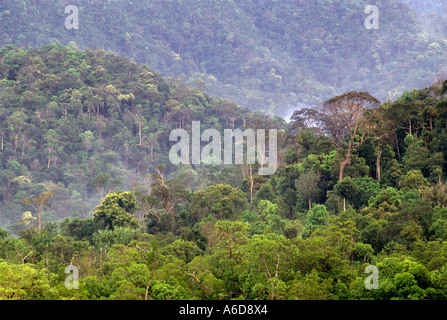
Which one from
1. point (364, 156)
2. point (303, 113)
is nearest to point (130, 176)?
point (303, 113)

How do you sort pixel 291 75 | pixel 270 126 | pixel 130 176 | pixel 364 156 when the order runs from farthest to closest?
pixel 291 75 → pixel 130 176 → pixel 270 126 → pixel 364 156

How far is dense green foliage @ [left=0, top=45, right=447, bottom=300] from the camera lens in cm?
1758

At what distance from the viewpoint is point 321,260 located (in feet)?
60.3

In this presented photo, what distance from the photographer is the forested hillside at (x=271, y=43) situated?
347 ft

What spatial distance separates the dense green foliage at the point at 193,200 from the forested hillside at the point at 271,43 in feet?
137

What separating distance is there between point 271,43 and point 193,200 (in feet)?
305

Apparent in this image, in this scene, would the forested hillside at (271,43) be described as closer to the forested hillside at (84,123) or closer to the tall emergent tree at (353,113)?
the forested hillside at (84,123)

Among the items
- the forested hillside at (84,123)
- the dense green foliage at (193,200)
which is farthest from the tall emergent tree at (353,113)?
the forested hillside at (84,123)

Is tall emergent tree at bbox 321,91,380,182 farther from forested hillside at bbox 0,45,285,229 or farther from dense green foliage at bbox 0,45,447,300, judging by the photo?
forested hillside at bbox 0,45,285,229

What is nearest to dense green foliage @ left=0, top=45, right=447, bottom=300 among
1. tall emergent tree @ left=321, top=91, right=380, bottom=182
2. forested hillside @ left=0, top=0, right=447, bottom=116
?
tall emergent tree @ left=321, top=91, right=380, bottom=182

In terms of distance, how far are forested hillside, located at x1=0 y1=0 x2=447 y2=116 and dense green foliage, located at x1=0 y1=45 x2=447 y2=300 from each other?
137 feet
